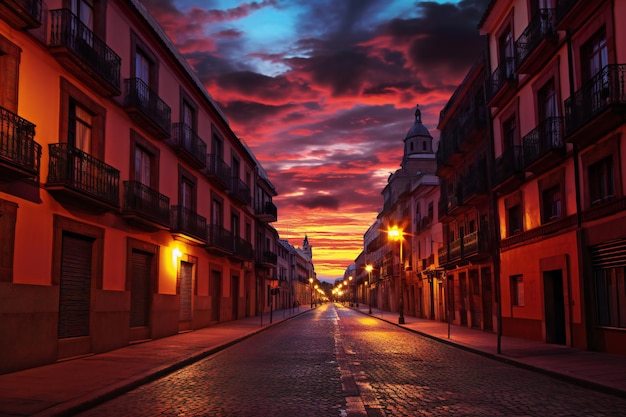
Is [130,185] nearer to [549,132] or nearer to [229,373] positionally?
[229,373]

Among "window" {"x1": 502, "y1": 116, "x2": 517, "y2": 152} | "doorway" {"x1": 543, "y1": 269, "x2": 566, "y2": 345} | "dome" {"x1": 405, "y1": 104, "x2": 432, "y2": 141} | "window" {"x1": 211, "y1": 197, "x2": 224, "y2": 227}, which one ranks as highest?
"dome" {"x1": 405, "y1": 104, "x2": 432, "y2": 141}

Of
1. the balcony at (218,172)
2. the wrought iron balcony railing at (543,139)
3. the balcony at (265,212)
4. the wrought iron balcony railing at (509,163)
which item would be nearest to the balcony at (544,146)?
the wrought iron balcony railing at (543,139)

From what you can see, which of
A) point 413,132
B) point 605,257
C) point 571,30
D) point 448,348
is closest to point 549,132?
point 571,30

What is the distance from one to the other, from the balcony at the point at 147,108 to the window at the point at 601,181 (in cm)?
1356

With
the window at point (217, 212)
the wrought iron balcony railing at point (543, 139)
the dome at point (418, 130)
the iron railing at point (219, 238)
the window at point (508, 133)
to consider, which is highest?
the dome at point (418, 130)

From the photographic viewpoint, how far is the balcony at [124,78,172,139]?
715 inches

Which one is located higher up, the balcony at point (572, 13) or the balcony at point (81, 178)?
the balcony at point (572, 13)

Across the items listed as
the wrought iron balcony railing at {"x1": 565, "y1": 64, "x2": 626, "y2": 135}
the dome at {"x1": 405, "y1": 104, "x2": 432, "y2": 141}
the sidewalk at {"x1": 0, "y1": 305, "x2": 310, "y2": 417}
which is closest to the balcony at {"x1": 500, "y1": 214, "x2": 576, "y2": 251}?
the wrought iron balcony railing at {"x1": 565, "y1": 64, "x2": 626, "y2": 135}

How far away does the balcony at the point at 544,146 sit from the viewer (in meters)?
18.0

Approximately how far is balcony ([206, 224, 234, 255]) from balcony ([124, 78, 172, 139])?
7.77 meters

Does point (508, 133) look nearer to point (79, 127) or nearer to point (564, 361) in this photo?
point (564, 361)

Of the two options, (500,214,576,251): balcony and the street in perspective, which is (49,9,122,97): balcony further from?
(500,214,576,251): balcony

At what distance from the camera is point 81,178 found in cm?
1462

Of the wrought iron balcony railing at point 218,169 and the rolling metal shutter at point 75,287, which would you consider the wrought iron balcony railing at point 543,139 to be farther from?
the wrought iron balcony railing at point 218,169
